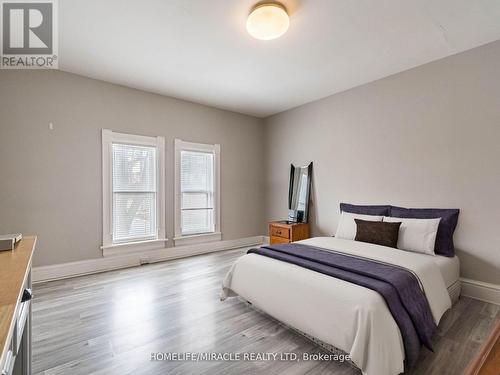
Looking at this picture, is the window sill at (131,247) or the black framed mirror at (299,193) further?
the black framed mirror at (299,193)

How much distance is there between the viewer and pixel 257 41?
2.69m

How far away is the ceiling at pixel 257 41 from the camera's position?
220cm

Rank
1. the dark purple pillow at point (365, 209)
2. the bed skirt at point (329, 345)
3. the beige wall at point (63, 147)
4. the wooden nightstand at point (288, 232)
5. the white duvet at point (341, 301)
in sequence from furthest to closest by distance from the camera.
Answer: the wooden nightstand at point (288, 232), the dark purple pillow at point (365, 209), the beige wall at point (63, 147), the bed skirt at point (329, 345), the white duvet at point (341, 301)

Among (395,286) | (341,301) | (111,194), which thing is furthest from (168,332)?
(111,194)

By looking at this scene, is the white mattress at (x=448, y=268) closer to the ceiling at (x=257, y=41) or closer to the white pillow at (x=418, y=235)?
the white pillow at (x=418, y=235)

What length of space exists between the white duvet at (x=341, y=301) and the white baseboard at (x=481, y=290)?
0.88 m

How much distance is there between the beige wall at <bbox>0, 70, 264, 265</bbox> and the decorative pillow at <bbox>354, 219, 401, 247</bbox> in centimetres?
298

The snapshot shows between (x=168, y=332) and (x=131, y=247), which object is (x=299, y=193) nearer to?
(x=131, y=247)

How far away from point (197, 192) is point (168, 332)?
274 centimetres

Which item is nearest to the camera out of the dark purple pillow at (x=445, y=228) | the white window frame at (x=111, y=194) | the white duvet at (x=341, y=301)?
the white duvet at (x=341, y=301)

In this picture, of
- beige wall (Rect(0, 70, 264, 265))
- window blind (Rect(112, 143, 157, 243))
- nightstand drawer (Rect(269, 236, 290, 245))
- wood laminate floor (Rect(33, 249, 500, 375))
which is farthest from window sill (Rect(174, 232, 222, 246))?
wood laminate floor (Rect(33, 249, 500, 375))

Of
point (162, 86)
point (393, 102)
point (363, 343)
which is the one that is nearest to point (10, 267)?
point (363, 343)

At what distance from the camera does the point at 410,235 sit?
2.82 meters

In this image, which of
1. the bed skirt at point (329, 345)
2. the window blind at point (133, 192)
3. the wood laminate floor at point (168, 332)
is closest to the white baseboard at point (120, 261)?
the wood laminate floor at point (168, 332)
